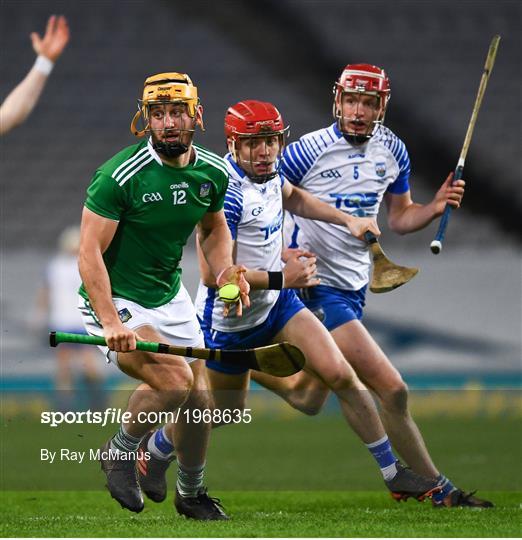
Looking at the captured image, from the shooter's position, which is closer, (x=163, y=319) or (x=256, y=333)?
(x=163, y=319)

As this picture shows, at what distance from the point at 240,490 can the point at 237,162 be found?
2160mm

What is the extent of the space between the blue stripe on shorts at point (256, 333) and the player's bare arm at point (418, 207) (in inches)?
31.3

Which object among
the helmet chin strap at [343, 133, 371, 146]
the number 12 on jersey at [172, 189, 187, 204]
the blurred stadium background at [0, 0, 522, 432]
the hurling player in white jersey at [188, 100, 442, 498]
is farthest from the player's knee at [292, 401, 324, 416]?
the blurred stadium background at [0, 0, 522, 432]

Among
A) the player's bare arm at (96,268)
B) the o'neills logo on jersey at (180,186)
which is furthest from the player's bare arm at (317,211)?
the player's bare arm at (96,268)

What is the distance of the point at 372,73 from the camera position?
6.52m

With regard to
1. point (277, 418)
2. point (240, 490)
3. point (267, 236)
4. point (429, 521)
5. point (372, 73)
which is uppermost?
point (372, 73)

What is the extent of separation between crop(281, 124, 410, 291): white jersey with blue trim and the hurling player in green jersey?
104 cm

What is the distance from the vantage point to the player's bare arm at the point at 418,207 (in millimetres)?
6453

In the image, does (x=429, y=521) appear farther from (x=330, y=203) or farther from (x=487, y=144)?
(x=487, y=144)

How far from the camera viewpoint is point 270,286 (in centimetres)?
606

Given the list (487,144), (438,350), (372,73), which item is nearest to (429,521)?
(372,73)

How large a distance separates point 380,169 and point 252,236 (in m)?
0.91

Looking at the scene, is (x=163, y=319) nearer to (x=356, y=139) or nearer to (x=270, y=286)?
(x=270, y=286)

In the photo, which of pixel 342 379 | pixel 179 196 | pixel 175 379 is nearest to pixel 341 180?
pixel 342 379
